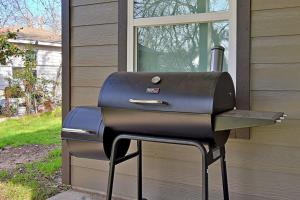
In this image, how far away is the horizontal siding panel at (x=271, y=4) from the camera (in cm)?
217

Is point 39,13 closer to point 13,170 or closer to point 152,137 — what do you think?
point 13,170

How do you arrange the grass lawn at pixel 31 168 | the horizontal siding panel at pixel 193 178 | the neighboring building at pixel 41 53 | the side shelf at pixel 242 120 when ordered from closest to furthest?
the side shelf at pixel 242 120 < the horizontal siding panel at pixel 193 178 < the grass lawn at pixel 31 168 < the neighboring building at pixel 41 53

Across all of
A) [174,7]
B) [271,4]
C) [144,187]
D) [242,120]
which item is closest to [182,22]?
[174,7]

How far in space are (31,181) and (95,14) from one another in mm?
1783

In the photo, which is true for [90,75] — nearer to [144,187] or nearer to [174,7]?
[174,7]

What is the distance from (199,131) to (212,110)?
6.1 inches

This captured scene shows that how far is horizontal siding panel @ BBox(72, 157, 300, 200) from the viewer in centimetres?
229

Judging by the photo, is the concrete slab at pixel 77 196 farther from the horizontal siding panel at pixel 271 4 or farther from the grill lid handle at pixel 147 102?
the horizontal siding panel at pixel 271 4

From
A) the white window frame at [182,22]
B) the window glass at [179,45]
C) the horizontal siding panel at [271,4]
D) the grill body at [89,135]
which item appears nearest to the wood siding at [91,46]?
the white window frame at [182,22]

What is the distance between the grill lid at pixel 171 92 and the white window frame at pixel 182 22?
41cm

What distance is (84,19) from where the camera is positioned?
297 centimetres

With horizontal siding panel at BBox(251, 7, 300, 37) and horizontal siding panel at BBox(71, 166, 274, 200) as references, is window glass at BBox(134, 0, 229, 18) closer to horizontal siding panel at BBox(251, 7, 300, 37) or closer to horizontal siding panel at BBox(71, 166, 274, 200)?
horizontal siding panel at BBox(251, 7, 300, 37)

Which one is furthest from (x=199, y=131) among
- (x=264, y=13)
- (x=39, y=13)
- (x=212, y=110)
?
(x=39, y=13)

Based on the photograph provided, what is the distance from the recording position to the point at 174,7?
102 inches
